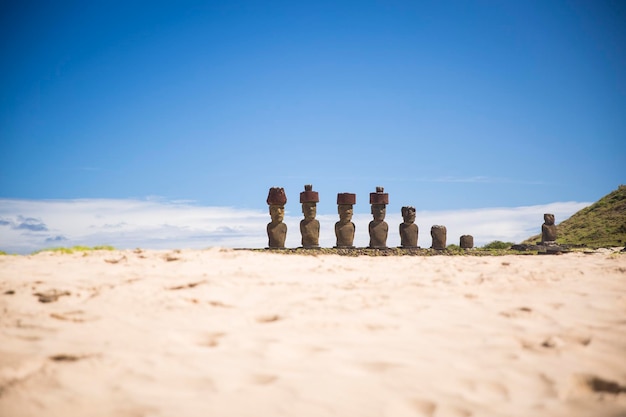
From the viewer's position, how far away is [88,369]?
10.9ft

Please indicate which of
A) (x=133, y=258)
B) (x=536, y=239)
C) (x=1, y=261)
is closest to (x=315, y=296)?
(x=133, y=258)

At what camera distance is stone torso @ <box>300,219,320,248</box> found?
17250 millimetres

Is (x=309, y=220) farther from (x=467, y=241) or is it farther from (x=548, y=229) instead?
(x=548, y=229)

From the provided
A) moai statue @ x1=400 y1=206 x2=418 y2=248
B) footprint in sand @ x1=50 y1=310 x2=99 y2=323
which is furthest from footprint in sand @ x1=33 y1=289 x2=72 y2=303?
moai statue @ x1=400 y1=206 x2=418 y2=248

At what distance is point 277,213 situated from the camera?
17.0 m

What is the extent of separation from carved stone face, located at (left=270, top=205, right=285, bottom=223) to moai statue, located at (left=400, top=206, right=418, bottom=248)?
4.60 m

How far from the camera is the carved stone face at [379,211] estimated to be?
18.3 metres

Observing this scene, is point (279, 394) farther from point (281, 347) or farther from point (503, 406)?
point (503, 406)

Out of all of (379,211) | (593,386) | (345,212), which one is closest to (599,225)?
(379,211)

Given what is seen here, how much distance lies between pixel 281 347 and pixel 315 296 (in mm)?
1234

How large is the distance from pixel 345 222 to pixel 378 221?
4.17 feet

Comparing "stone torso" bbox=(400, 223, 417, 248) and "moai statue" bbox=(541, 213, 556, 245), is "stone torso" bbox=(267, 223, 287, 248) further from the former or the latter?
"moai statue" bbox=(541, 213, 556, 245)

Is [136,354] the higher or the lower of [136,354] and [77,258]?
the lower

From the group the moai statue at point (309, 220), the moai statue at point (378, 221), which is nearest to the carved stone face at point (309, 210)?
the moai statue at point (309, 220)
